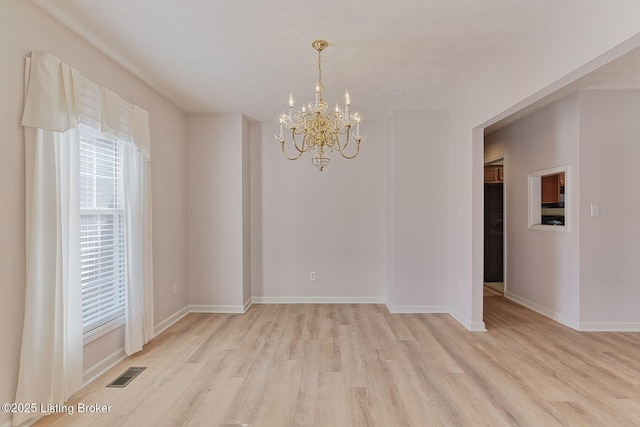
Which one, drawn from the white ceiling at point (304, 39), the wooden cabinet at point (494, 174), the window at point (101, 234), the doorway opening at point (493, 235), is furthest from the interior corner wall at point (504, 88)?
the window at point (101, 234)

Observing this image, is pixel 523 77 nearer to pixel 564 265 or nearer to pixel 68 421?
pixel 564 265

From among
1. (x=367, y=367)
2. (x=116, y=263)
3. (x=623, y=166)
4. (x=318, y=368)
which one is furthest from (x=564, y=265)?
(x=116, y=263)

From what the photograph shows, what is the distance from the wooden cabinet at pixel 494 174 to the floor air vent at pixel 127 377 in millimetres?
6264

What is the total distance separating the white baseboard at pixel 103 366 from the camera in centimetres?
259

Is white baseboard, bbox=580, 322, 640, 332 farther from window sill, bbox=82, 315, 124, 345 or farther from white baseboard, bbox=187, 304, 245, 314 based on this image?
window sill, bbox=82, 315, 124, 345

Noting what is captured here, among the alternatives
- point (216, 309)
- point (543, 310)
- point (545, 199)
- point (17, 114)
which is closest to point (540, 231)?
point (545, 199)

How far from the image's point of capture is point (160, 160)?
3.79 meters

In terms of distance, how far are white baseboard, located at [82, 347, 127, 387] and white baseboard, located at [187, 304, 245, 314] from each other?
4.82 ft

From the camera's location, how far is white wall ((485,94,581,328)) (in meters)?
3.85

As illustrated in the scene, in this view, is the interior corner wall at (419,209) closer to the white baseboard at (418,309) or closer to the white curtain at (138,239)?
the white baseboard at (418,309)

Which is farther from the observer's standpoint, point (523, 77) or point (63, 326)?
point (523, 77)

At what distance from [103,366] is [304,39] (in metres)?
3.18

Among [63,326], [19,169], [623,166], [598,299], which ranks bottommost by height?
[598,299]

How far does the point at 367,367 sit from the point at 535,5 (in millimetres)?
2968
